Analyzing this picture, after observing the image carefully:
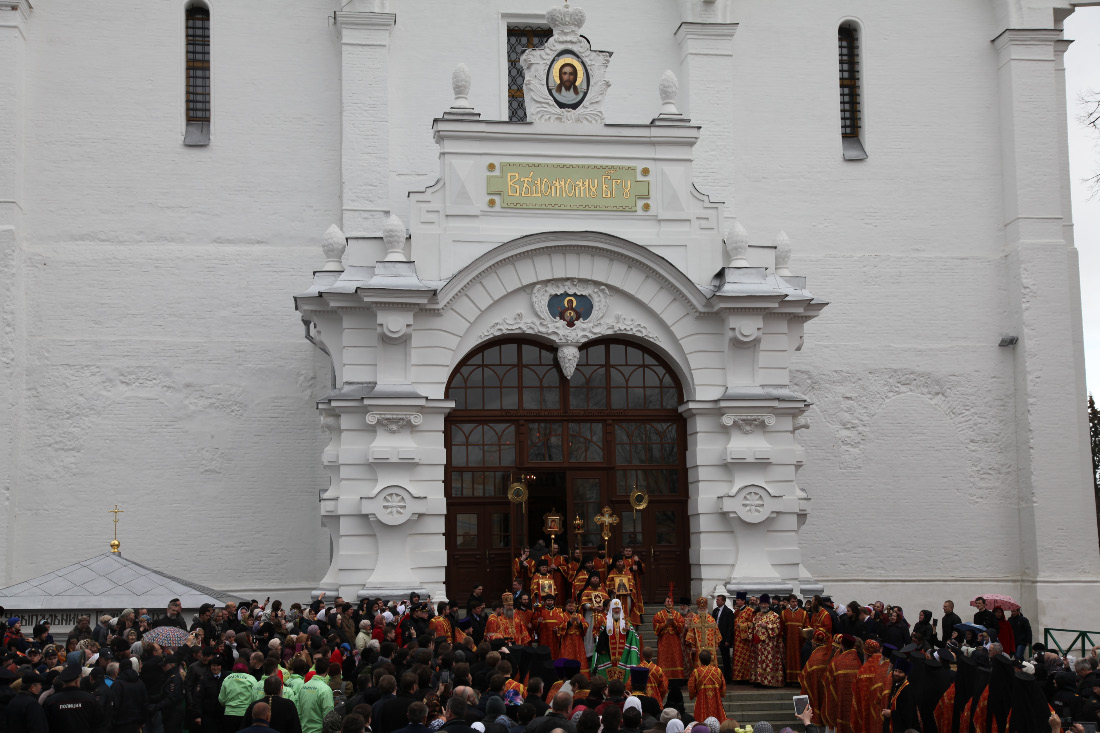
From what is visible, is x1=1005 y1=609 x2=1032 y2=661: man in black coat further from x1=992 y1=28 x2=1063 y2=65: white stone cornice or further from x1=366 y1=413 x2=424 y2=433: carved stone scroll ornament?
x1=992 y1=28 x2=1063 y2=65: white stone cornice

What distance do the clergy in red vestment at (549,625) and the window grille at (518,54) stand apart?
11.9m

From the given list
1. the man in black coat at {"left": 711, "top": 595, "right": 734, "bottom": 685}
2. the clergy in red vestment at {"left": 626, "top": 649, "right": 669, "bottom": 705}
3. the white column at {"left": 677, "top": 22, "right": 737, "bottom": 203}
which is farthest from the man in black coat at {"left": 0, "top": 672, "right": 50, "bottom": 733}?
the white column at {"left": 677, "top": 22, "right": 737, "bottom": 203}

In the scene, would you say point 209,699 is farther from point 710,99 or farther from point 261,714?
point 710,99

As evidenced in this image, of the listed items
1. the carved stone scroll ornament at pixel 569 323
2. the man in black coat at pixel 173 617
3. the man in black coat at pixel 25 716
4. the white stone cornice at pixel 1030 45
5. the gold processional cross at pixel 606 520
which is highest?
the white stone cornice at pixel 1030 45

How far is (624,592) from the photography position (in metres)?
21.8

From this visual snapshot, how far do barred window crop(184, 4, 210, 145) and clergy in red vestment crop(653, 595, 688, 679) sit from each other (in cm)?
1465

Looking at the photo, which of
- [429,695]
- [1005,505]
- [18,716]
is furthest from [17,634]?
[1005,505]

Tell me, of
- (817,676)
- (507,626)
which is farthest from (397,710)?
(817,676)

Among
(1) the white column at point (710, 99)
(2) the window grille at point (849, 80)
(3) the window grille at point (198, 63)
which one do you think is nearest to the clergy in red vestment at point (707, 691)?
(1) the white column at point (710, 99)

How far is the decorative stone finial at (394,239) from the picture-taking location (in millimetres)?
24000

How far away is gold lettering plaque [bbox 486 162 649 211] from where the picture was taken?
24859mm

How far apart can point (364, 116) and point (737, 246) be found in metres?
8.32

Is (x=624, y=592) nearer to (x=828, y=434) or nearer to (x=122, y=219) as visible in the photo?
(x=828, y=434)

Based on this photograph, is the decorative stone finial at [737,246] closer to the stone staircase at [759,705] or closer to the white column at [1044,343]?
the stone staircase at [759,705]
